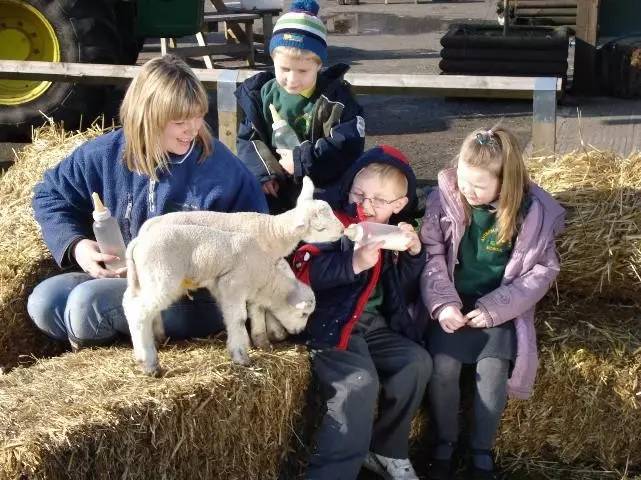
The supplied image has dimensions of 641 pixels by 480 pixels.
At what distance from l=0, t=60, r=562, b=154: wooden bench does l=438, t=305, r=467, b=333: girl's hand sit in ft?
4.50

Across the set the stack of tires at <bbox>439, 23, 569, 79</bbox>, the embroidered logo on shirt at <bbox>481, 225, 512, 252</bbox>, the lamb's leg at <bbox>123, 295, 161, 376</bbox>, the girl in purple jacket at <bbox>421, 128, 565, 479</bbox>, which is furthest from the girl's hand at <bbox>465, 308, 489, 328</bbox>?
the stack of tires at <bbox>439, 23, 569, 79</bbox>

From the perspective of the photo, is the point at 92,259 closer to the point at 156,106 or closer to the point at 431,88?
the point at 156,106

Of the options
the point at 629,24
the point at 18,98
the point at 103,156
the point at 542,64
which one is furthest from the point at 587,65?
the point at 103,156

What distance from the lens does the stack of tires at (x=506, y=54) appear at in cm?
989

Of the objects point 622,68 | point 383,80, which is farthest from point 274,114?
point 622,68

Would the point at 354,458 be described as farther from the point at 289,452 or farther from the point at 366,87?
the point at 366,87

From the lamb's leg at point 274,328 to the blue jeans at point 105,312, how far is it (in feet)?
0.62

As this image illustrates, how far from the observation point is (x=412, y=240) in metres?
3.46

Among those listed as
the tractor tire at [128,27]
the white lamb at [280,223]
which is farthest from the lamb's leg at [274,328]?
the tractor tire at [128,27]

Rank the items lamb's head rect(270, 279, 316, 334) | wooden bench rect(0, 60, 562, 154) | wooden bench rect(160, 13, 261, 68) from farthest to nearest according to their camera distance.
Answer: wooden bench rect(160, 13, 261, 68)
wooden bench rect(0, 60, 562, 154)
lamb's head rect(270, 279, 316, 334)

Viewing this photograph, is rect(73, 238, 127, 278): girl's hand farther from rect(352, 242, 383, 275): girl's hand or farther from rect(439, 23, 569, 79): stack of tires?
rect(439, 23, 569, 79): stack of tires

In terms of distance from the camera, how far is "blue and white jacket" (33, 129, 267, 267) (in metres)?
3.51

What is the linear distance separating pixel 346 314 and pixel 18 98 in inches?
203

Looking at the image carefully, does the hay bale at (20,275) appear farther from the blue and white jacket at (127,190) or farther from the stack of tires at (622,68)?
the stack of tires at (622,68)
